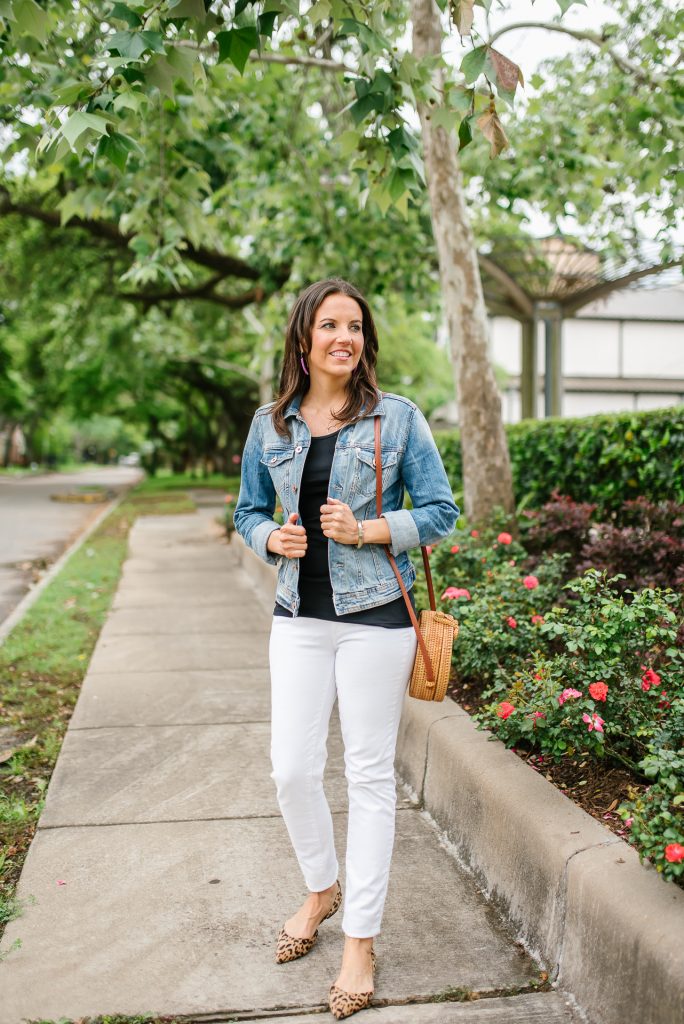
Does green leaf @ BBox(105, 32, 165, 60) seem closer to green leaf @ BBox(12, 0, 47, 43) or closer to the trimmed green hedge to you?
green leaf @ BBox(12, 0, 47, 43)

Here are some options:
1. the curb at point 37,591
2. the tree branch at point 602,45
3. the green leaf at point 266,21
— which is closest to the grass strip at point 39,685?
the curb at point 37,591

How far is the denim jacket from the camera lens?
2609 mm

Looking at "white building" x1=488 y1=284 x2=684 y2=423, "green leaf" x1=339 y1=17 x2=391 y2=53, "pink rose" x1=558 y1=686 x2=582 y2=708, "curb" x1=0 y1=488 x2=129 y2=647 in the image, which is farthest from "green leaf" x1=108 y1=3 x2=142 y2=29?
"white building" x1=488 y1=284 x2=684 y2=423

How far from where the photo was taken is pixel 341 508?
253 cm

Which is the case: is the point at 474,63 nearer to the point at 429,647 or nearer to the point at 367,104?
the point at 367,104

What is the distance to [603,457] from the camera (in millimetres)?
5930

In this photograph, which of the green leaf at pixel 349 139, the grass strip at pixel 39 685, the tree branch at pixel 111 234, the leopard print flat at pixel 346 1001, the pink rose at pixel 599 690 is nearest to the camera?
the leopard print flat at pixel 346 1001

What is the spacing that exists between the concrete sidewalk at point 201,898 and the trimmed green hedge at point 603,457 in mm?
2499

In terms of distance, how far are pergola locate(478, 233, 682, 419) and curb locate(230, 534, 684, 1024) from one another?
7080 millimetres

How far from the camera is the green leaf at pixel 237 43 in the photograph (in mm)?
3143

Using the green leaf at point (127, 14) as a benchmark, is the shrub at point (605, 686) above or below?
below

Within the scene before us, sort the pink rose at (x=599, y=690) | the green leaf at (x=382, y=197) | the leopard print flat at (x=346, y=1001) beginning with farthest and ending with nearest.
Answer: the green leaf at (x=382, y=197)
the pink rose at (x=599, y=690)
the leopard print flat at (x=346, y=1001)

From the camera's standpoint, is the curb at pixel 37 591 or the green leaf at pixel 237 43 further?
the curb at pixel 37 591

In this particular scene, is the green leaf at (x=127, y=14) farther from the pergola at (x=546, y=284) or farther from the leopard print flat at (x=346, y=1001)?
the pergola at (x=546, y=284)
